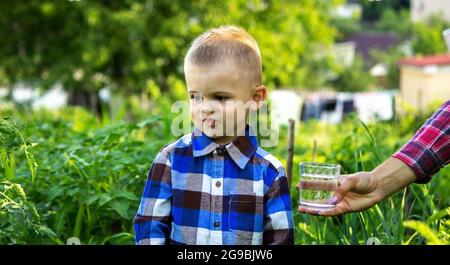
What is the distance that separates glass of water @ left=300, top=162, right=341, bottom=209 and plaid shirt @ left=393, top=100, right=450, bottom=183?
333 millimetres

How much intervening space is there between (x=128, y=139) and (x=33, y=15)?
1417 cm

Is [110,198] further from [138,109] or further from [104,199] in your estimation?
[138,109]

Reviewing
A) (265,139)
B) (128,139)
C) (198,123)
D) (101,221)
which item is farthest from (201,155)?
(265,139)

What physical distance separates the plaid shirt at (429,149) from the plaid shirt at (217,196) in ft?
1.54

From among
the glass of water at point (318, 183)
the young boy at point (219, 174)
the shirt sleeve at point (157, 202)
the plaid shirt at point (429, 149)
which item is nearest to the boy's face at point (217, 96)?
the young boy at point (219, 174)

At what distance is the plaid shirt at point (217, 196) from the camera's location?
9.05 feet

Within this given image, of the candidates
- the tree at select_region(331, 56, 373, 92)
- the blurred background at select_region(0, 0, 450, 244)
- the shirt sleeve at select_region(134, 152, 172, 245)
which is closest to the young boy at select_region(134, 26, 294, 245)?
the shirt sleeve at select_region(134, 152, 172, 245)

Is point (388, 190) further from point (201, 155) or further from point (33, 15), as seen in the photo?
point (33, 15)

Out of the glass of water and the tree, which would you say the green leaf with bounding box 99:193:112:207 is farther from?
the tree

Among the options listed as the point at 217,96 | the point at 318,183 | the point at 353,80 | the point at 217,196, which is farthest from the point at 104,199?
the point at 353,80

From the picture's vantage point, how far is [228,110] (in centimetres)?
274

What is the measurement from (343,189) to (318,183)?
10cm

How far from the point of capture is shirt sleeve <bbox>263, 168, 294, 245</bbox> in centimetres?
276

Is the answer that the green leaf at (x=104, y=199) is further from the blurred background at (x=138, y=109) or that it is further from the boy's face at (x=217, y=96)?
the boy's face at (x=217, y=96)
